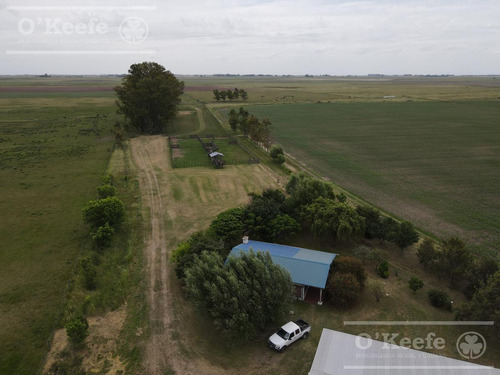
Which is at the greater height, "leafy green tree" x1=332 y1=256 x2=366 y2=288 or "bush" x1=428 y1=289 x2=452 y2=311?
"leafy green tree" x1=332 y1=256 x2=366 y2=288

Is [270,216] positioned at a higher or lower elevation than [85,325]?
higher

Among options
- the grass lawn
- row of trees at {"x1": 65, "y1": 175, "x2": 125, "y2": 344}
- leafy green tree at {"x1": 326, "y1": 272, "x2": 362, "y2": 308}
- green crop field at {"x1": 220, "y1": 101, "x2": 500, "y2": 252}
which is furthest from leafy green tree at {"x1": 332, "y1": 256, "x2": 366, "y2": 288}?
the grass lawn

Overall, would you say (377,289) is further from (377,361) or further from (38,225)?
(38,225)

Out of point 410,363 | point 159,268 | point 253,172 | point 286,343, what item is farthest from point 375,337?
point 253,172

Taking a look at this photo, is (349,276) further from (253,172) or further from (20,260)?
(253,172)

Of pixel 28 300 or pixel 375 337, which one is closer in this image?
pixel 375 337

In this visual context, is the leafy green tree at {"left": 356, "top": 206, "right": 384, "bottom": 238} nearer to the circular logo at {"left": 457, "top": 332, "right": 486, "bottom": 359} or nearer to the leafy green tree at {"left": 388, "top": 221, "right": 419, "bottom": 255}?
the leafy green tree at {"left": 388, "top": 221, "right": 419, "bottom": 255}

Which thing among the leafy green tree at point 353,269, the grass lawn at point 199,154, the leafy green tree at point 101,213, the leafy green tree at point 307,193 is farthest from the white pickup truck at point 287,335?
the grass lawn at point 199,154
